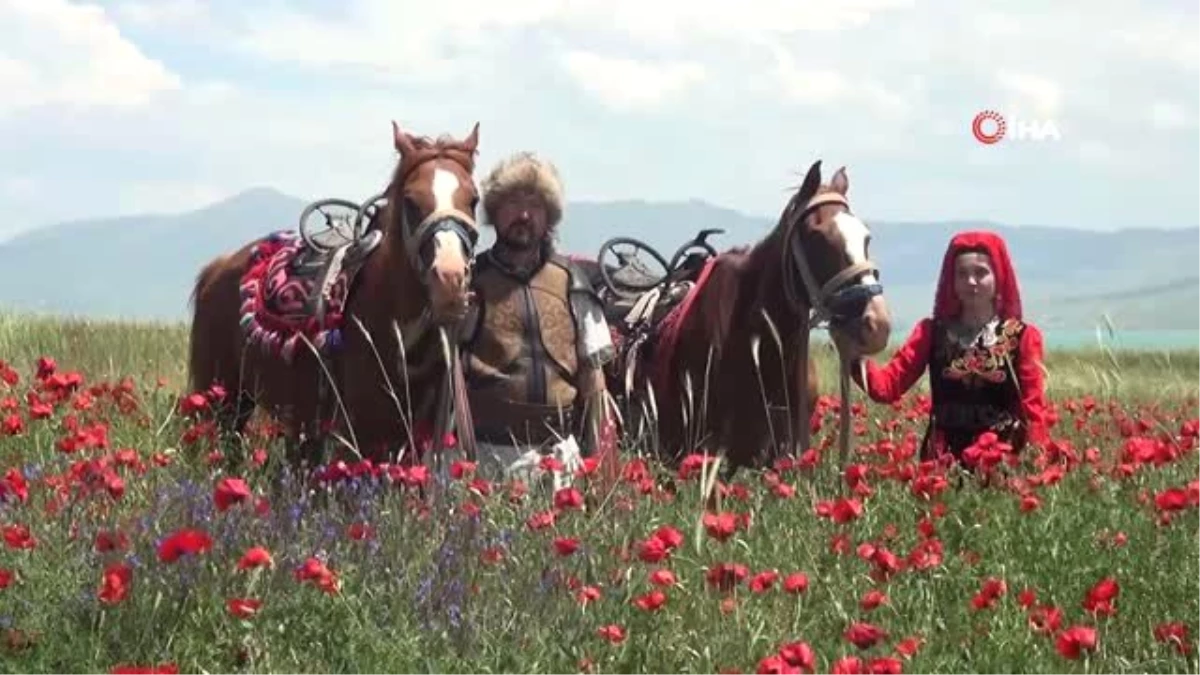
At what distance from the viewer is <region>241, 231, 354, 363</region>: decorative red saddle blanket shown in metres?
6.64

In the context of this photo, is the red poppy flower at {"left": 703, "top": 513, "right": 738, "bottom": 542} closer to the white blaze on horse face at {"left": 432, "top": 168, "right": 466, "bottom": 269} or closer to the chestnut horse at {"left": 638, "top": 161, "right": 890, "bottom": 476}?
the white blaze on horse face at {"left": 432, "top": 168, "right": 466, "bottom": 269}

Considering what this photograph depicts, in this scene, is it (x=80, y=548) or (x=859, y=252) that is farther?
(x=859, y=252)

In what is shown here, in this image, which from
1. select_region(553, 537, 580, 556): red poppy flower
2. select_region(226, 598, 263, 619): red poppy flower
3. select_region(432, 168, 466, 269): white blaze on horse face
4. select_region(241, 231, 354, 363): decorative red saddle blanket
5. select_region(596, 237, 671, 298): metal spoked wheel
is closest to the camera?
select_region(226, 598, 263, 619): red poppy flower

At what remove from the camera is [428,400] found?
20.4 ft

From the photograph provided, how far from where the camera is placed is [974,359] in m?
6.49

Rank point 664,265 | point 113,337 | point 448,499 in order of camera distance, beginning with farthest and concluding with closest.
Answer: point 113,337 < point 664,265 < point 448,499

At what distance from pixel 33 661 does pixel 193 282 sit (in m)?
5.18

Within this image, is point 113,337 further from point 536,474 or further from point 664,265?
point 536,474

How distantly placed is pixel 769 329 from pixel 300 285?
2.33 meters

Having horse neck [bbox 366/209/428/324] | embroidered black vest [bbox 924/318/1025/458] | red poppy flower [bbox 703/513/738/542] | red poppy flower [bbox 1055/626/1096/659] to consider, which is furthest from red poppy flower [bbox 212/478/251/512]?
embroidered black vest [bbox 924/318/1025/458]

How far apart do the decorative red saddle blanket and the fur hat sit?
779mm

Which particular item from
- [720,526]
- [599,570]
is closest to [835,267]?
[599,570]

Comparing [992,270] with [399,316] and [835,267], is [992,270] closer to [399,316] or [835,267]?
[835,267]

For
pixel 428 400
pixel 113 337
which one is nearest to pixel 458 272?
pixel 428 400
